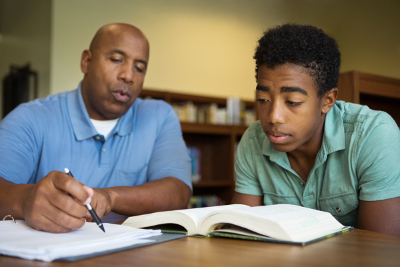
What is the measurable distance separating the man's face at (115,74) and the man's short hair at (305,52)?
612mm

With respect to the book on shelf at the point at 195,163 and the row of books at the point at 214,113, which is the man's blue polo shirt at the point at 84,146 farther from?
the row of books at the point at 214,113

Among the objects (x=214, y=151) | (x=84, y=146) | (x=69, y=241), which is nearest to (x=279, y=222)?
(x=69, y=241)

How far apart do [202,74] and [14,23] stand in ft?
10.1

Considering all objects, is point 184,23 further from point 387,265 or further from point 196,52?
point 387,265

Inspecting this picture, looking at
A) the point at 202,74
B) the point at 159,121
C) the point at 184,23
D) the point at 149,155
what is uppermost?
the point at 184,23

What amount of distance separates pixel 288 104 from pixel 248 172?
0.36 metres

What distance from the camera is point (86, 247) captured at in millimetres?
669

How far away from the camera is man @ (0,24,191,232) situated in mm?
1337

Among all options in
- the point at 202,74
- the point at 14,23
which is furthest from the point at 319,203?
the point at 14,23

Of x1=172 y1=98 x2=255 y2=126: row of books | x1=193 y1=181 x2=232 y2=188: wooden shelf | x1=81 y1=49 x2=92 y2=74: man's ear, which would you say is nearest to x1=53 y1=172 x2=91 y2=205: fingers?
x1=81 y1=49 x2=92 y2=74: man's ear

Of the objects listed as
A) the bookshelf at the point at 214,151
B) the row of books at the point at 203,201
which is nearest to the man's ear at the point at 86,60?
the bookshelf at the point at 214,151

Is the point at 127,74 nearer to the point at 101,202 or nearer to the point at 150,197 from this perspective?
the point at 150,197

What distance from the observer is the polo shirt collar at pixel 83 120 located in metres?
1.52

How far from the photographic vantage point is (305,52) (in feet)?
3.67
